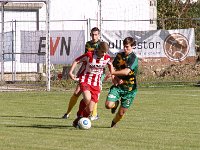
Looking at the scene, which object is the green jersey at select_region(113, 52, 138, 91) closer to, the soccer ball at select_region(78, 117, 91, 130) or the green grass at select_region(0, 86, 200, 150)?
the green grass at select_region(0, 86, 200, 150)

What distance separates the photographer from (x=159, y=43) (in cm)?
2877

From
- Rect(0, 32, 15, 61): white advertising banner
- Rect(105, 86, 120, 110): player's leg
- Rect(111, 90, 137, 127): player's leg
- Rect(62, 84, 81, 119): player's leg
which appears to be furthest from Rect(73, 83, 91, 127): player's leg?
Rect(0, 32, 15, 61): white advertising banner

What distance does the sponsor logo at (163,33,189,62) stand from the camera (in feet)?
94.6

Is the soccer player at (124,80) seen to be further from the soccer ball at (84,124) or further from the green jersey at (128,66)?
the soccer ball at (84,124)

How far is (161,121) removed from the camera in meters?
16.0

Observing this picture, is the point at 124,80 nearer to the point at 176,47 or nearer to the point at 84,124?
the point at 84,124

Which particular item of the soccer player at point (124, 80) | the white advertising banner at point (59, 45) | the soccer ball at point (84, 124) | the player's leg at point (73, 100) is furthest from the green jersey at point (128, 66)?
the white advertising banner at point (59, 45)

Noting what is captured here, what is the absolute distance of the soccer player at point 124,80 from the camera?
1445 centimetres

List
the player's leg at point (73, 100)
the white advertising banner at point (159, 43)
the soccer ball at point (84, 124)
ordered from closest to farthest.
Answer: the soccer ball at point (84, 124), the player's leg at point (73, 100), the white advertising banner at point (159, 43)

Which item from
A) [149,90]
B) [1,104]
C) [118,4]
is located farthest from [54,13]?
[1,104]

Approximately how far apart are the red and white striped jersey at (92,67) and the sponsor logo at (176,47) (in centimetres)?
1443

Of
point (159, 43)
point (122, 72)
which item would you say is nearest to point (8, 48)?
point (159, 43)

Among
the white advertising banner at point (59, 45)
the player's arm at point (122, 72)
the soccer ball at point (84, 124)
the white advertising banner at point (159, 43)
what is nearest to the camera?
the soccer ball at point (84, 124)

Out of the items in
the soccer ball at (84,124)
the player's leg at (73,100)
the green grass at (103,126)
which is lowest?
the green grass at (103,126)
